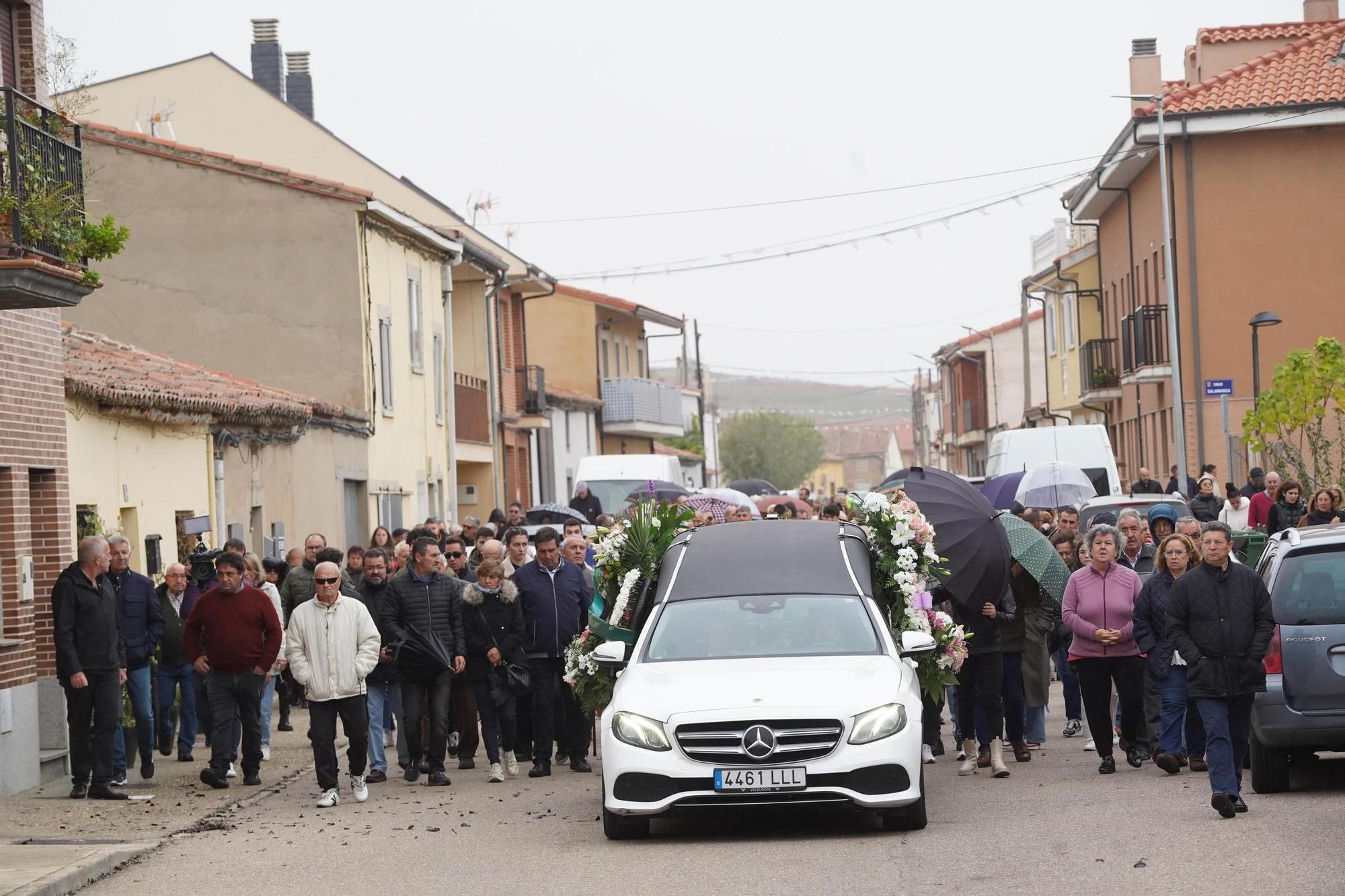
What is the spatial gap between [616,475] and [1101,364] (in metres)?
15.2

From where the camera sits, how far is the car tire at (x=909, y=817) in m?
11.5

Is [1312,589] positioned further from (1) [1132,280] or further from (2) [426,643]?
(1) [1132,280]

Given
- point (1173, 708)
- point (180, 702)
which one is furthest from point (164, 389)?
point (1173, 708)

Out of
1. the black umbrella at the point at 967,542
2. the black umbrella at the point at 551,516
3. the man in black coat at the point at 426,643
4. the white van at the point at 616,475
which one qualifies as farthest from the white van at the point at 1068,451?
the man in black coat at the point at 426,643

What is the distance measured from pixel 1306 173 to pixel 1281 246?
1.41 metres

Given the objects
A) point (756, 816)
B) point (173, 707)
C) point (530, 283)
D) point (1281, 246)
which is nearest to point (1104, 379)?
point (1281, 246)

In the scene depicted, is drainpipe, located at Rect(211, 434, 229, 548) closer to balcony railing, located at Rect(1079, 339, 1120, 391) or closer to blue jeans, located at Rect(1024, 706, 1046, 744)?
blue jeans, located at Rect(1024, 706, 1046, 744)

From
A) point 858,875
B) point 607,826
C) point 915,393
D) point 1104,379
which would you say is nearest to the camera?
point 858,875

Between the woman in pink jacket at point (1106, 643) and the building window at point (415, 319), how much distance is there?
2269 centimetres

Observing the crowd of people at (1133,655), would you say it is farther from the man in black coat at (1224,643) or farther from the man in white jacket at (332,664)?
the man in white jacket at (332,664)

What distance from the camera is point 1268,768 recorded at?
40.6 feet

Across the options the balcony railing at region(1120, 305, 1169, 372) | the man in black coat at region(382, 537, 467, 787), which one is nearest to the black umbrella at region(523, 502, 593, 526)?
the man in black coat at region(382, 537, 467, 787)

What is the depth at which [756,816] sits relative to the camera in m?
12.6

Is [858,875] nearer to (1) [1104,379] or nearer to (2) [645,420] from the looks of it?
(1) [1104,379]
